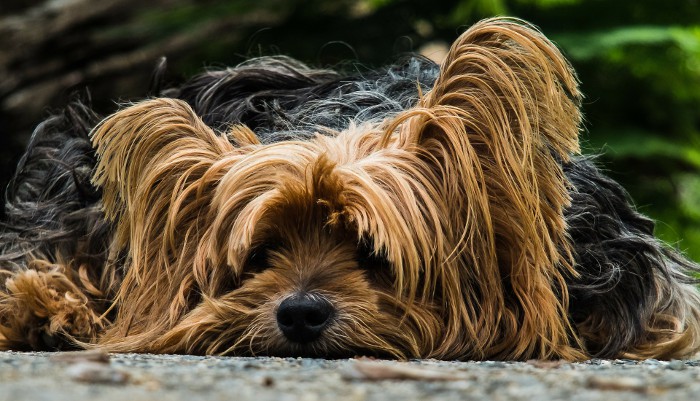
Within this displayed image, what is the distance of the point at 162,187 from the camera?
16.7 feet

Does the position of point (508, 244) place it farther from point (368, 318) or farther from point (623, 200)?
point (623, 200)

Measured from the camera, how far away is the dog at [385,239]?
4.59m

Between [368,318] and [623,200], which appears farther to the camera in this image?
[623,200]

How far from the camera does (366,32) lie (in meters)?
10.6

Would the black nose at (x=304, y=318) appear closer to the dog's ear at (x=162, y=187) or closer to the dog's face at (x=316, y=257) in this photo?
the dog's face at (x=316, y=257)

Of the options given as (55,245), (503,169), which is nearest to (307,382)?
(503,169)

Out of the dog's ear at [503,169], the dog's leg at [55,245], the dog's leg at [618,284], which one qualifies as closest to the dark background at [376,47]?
the dog's leg at [55,245]

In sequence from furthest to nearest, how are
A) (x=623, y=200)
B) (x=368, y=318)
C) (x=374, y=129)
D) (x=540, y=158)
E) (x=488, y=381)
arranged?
(x=623, y=200) → (x=374, y=129) → (x=540, y=158) → (x=368, y=318) → (x=488, y=381)

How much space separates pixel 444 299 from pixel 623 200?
1436 mm

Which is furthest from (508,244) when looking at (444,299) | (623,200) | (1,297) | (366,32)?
(366,32)

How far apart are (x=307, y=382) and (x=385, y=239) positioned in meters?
1.29

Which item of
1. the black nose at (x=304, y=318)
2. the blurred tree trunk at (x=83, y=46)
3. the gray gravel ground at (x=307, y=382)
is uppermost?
the blurred tree trunk at (x=83, y=46)

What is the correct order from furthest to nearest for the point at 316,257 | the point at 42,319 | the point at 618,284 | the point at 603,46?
1. the point at 603,46
2. the point at 42,319
3. the point at 618,284
4. the point at 316,257

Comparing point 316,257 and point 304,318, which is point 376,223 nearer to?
point 316,257
